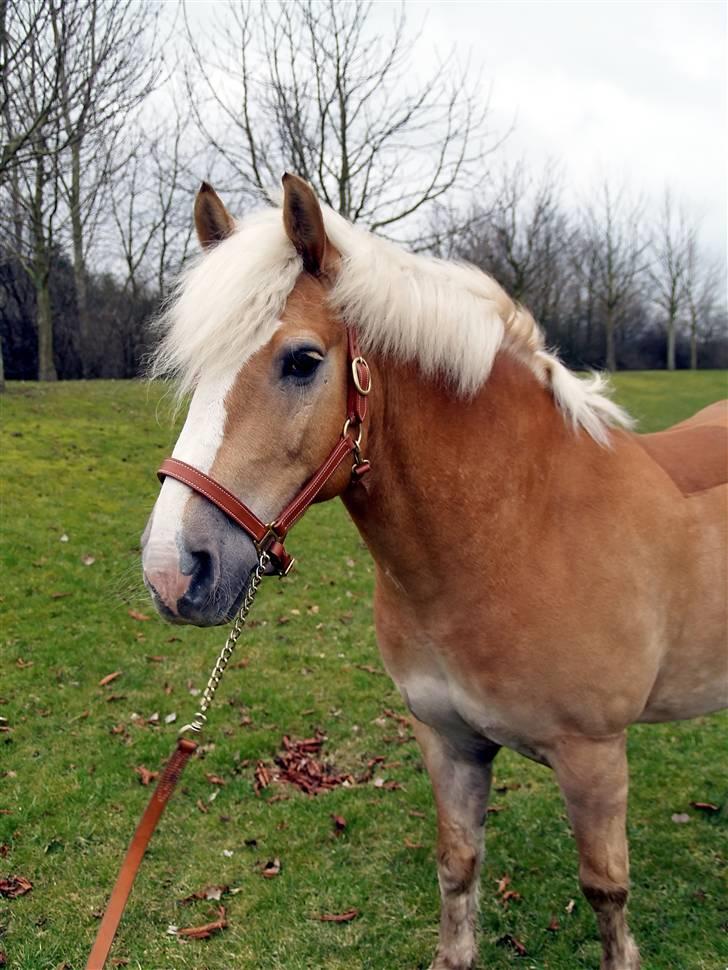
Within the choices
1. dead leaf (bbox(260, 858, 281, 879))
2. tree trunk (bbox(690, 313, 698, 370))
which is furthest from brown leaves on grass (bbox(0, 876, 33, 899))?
tree trunk (bbox(690, 313, 698, 370))

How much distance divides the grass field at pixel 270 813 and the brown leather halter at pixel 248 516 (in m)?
0.54

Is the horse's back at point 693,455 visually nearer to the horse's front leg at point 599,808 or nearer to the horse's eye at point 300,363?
the horse's front leg at point 599,808

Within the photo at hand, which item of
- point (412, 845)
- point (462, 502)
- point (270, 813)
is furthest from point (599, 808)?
point (270, 813)

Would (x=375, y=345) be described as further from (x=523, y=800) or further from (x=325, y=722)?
(x=325, y=722)

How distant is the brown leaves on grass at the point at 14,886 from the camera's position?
3396 mm

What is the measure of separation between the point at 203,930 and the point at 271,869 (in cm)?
53

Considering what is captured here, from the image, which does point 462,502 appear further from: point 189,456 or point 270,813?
point 270,813

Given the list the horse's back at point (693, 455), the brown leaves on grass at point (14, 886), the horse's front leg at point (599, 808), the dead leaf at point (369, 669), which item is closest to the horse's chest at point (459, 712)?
the horse's front leg at point (599, 808)

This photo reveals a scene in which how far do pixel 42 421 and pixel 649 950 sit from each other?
12792mm

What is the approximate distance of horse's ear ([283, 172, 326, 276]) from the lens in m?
1.78

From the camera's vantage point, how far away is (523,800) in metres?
4.21

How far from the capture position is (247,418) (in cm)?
177

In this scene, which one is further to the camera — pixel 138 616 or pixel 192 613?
pixel 138 616

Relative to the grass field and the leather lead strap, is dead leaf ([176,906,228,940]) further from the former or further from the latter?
the leather lead strap
